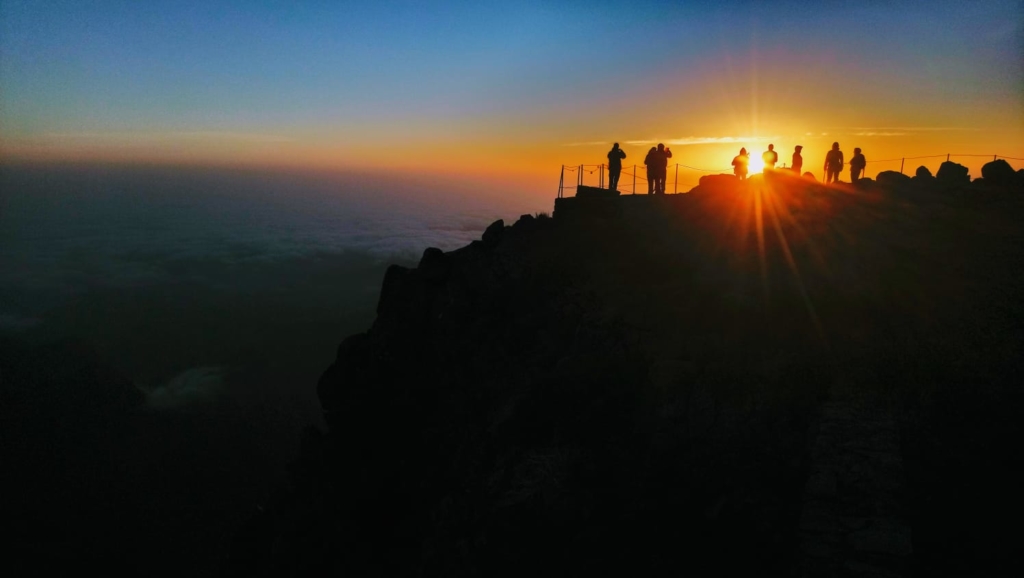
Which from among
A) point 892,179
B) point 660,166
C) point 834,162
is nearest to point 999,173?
point 892,179

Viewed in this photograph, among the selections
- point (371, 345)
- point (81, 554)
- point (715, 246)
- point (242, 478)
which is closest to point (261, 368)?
point (242, 478)

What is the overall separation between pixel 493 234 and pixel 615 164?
208 inches

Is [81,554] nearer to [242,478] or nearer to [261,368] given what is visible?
[242,478]

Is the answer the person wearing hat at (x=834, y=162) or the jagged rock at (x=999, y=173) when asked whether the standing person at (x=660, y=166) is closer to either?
the person wearing hat at (x=834, y=162)

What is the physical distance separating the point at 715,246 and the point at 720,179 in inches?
159

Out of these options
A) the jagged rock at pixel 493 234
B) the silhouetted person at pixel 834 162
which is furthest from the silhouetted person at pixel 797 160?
the jagged rock at pixel 493 234

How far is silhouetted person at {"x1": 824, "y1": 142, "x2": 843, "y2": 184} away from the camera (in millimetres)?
21609

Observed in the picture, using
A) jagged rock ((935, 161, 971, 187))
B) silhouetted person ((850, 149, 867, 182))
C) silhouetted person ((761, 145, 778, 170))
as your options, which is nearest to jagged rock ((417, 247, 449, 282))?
silhouetted person ((761, 145, 778, 170))

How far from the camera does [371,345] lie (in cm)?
1659

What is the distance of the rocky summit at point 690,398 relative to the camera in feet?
25.5

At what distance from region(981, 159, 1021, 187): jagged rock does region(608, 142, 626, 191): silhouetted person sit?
12488 millimetres

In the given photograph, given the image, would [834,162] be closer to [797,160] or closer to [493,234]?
[797,160]

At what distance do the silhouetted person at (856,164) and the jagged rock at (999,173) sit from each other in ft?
12.1

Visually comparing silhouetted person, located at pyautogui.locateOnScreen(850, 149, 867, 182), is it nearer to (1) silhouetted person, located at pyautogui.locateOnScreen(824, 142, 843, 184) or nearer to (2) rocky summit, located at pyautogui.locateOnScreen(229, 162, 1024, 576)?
(1) silhouetted person, located at pyautogui.locateOnScreen(824, 142, 843, 184)
